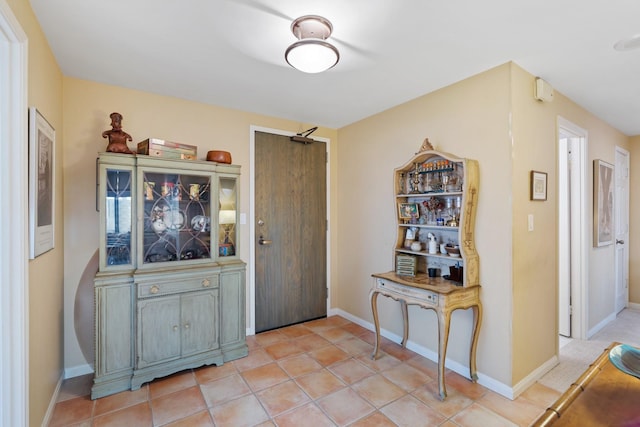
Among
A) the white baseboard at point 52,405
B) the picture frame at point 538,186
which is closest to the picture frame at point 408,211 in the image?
the picture frame at point 538,186

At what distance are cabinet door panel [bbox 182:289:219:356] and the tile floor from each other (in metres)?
0.21

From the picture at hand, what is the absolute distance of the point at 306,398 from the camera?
2.16 m

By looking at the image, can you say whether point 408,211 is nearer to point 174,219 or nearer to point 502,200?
point 502,200

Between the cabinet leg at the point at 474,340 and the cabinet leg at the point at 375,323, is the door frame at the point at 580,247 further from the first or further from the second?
the cabinet leg at the point at 375,323

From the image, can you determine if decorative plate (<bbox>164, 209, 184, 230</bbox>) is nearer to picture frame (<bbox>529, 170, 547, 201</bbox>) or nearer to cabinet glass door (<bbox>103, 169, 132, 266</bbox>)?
cabinet glass door (<bbox>103, 169, 132, 266</bbox>)

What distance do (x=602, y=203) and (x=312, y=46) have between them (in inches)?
146

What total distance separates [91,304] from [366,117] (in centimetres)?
317

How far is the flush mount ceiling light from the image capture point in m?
1.68

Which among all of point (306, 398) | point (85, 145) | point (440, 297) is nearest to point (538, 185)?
point (440, 297)

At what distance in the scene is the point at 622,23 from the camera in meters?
1.69

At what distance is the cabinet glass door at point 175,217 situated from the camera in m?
2.49

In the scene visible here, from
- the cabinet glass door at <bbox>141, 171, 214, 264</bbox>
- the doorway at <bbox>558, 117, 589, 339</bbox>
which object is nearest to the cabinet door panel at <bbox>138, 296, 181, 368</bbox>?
the cabinet glass door at <bbox>141, 171, 214, 264</bbox>

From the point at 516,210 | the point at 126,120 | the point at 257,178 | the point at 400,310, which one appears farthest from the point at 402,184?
the point at 126,120

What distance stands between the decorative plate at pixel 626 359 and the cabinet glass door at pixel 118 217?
9.43 feet
